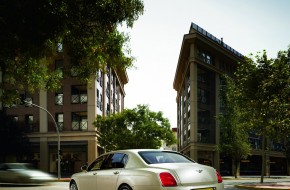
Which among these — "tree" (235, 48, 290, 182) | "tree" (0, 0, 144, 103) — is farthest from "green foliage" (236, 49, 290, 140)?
"tree" (0, 0, 144, 103)

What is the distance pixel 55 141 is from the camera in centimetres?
4088

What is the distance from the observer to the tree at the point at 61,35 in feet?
31.1

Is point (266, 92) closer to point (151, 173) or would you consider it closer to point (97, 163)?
point (97, 163)

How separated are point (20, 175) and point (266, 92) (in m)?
14.0

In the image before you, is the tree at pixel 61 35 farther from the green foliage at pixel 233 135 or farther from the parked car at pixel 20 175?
the green foliage at pixel 233 135

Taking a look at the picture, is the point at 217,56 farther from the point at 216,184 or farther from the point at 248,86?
the point at 216,184

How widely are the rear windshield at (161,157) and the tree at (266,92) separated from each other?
14762 millimetres

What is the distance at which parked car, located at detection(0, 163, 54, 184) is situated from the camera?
64.3 feet

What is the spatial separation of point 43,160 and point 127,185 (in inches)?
1359

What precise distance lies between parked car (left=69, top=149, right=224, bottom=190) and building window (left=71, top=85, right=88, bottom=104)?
31.7 metres

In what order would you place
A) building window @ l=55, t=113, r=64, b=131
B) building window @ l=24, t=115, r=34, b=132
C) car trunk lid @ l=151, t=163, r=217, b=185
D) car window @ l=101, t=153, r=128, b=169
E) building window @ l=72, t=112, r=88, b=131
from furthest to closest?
building window @ l=24, t=115, r=34, b=132 < building window @ l=55, t=113, r=64, b=131 < building window @ l=72, t=112, r=88, b=131 < car window @ l=101, t=153, r=128, b=169 < car trunk lid @ l=151, t=163, r=217, b=185

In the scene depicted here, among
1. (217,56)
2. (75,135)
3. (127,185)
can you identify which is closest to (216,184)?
(127,185)

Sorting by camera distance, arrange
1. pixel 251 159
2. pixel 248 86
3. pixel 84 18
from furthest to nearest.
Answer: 1. pixel 251 159
2. pixel 248 86
3. pixel 84 18

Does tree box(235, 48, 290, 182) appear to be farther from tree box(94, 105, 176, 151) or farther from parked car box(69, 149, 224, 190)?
parked car box(69, 149, 224, 190)
